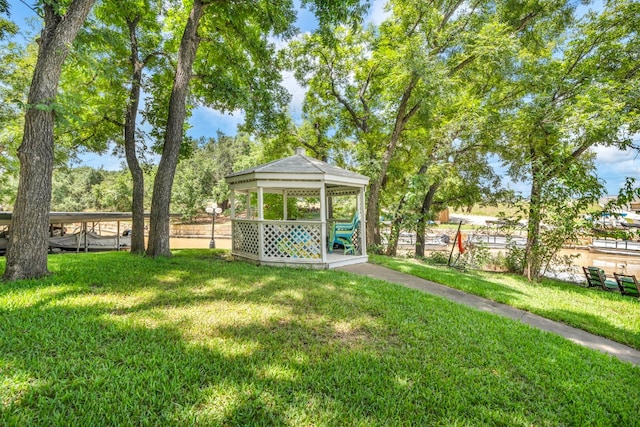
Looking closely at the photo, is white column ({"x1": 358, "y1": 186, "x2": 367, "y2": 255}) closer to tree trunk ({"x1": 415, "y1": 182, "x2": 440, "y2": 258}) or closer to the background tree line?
the background tree line

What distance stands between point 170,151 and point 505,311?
839 centimetres

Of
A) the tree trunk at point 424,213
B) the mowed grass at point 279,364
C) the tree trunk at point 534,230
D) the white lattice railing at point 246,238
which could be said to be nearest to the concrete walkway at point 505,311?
the mowed grass at point 279,364

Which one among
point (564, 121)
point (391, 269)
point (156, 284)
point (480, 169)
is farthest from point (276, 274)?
point (480, 169)

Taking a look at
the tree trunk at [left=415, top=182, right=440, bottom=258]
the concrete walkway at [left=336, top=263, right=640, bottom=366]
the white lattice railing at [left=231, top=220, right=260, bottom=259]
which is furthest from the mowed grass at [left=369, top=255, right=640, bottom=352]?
the tree trunk at [left=415, top=182, right=440, bottom=258]

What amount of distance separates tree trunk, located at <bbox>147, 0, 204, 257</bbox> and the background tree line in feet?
0.13

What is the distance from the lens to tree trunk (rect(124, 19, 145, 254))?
8.57 metres

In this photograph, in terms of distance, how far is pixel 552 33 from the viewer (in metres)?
10.8

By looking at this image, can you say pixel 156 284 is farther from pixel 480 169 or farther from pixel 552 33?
pixel 552 33

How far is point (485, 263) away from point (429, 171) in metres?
4.05

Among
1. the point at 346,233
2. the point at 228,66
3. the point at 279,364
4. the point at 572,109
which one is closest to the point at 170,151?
the point at 228,66

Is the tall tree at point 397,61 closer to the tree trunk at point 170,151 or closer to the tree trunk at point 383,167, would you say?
the tree trunk at point 383,167

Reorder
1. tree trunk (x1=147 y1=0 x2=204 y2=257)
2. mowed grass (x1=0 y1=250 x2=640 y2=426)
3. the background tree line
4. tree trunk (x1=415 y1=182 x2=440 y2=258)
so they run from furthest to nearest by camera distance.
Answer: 1. tree trunk (x1=415 y1=182 x2=440 y2=258)
2. tree trunk (x1=147 y1=0 x2=204 y2=257)
3. the background tree line
4. mowed grass (x1=0 y1=250 x2=640 y2=426)

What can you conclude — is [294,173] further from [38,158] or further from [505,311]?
[505,311]

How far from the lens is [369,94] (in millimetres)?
13070
